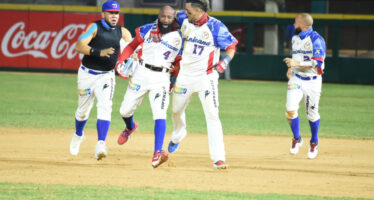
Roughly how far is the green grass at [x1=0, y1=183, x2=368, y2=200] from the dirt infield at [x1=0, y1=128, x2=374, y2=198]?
276 millimetres

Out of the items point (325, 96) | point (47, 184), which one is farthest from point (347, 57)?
point (47, 184)

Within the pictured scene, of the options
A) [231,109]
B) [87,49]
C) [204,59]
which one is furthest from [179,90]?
[231,109]

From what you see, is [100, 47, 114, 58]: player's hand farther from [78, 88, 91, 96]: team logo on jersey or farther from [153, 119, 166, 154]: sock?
[153, 119, 166, 154]: sock

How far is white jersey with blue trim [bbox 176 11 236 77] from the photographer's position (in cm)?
845

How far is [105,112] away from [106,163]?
69cm

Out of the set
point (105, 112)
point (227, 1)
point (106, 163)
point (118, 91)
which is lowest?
point (227, 1)

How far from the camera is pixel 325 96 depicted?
21797 millimetres

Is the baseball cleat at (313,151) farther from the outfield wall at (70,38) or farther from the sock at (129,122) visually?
the outfield wall at (70,38)

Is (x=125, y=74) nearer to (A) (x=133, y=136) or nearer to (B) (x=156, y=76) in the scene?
(B) (x=156, y=76)

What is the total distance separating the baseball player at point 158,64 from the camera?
8.62m

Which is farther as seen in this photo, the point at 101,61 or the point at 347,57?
the point at 347,57

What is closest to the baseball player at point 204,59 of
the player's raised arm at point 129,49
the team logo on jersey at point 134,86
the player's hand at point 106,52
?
the team logo on jersey at point 134,86

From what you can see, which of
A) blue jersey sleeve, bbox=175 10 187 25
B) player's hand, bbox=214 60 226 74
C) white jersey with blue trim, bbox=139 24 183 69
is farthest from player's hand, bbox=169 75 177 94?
player's hand, bbox=214 60 226 74

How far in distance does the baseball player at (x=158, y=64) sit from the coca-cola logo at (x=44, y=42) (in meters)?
19.3
